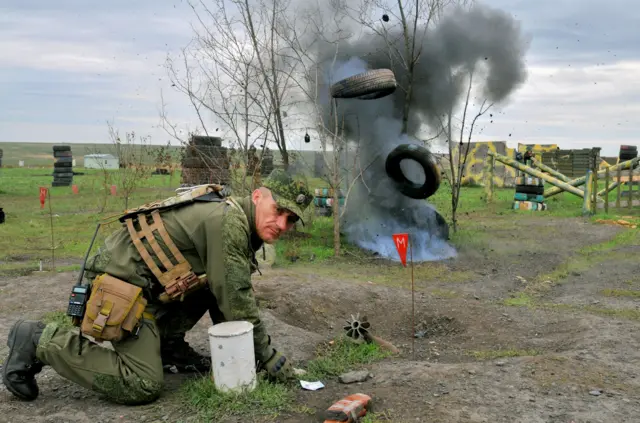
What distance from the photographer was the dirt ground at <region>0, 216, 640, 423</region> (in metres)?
3.70

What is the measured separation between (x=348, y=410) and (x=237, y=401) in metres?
0.74

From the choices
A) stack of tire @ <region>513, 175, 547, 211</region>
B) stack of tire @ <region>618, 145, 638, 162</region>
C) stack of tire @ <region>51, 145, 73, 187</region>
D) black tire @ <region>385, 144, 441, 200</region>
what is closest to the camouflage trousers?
black tire @ <region>385, 144, 441, 200</region>

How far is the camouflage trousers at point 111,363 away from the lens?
12.3ft

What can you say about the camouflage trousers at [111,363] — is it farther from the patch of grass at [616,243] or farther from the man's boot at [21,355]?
the patch of grass at [616,243]

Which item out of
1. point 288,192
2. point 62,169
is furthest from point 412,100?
point 62,169

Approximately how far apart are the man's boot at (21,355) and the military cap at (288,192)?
1776 millimetres

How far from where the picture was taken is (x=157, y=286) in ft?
13.3

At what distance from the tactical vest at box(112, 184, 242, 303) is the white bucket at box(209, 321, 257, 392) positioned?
0.38 meters

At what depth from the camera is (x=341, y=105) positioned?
1176 centimetres

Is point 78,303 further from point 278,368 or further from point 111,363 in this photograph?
point 278,368

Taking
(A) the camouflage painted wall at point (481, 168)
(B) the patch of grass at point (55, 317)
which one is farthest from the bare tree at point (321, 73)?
(A) the camouflage painted wall at point (481, 168)

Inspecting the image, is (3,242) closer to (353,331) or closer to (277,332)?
(277,332)

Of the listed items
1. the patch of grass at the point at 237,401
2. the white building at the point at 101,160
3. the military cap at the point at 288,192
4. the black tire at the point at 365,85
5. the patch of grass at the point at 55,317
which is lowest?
the patch of grass at the point at 55,317

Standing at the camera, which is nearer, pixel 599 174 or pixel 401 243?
pixel 401 243
